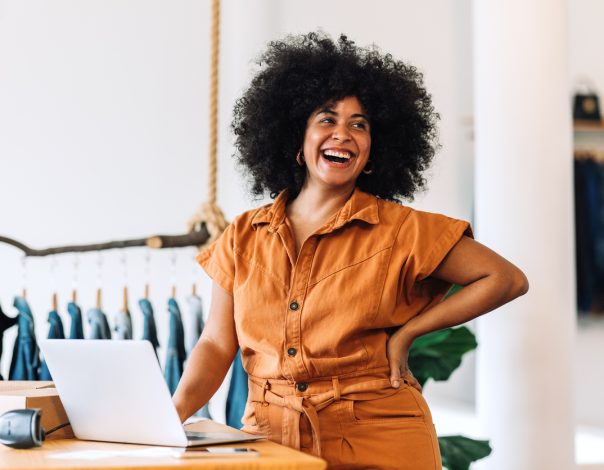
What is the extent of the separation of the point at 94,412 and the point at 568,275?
1981 mm

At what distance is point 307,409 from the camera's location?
73.5 inches

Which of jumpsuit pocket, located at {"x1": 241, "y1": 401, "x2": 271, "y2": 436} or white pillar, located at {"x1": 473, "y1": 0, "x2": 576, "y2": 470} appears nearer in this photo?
jumpsuit pocket, located at {"x1": 241, "y1": 401, "x2": 271, "y2": 436}

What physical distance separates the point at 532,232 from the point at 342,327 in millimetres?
1445

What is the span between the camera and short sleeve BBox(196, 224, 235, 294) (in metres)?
2.11

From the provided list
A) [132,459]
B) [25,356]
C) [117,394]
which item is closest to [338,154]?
[117,394]

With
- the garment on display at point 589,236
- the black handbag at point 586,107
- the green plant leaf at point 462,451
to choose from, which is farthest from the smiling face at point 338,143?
the black handbag at point 586,107

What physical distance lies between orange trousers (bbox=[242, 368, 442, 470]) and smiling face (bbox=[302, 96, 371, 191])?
17.7 inches

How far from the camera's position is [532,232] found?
316cm

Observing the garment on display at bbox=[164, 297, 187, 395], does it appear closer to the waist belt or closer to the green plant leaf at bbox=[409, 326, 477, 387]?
the green plant leaf at bbox=[409, 326, 477, 387]

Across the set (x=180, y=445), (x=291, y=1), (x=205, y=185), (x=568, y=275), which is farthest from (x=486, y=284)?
(x=291, y=1)

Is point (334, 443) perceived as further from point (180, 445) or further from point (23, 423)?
point (23, 423)

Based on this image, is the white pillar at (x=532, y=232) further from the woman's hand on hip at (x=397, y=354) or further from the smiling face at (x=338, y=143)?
the woman's hand on hip at (x=397, y=354)

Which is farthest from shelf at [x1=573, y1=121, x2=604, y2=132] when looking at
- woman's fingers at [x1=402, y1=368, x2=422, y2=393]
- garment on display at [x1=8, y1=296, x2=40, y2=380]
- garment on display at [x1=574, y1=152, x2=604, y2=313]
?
woman's fingers at [x1=402, y1=368, x2=422, y2=393]

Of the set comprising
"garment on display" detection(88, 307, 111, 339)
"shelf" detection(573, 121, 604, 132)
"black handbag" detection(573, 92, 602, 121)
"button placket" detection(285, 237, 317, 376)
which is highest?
"black handbag" detection(573, 92, 602, 121)
